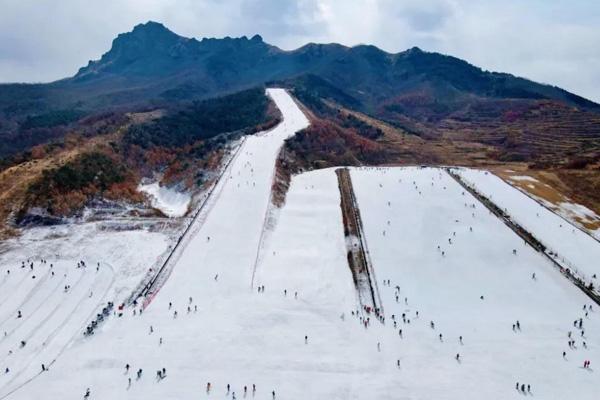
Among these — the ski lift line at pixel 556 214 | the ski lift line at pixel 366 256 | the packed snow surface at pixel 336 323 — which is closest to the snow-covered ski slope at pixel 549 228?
the ski lift line at pixel 556 214

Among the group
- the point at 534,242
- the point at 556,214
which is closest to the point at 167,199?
the point at 534,242

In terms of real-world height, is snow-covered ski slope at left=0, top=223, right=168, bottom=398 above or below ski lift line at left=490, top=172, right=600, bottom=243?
below

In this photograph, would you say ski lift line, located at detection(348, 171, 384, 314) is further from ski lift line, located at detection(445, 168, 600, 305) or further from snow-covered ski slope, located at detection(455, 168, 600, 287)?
snow-covered ski slope, located at detection(455, 168, 600, 287)

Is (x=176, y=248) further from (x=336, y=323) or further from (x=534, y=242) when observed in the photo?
(x=534, y=242)

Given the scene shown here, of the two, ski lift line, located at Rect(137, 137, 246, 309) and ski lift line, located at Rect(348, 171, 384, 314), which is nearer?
ski lift line, located at Rect(137, 137, 246, 309)

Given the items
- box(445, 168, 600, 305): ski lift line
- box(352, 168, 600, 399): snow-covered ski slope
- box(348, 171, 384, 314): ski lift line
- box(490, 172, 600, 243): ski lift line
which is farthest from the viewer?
box(490, 172, 600, 243): ski lift line

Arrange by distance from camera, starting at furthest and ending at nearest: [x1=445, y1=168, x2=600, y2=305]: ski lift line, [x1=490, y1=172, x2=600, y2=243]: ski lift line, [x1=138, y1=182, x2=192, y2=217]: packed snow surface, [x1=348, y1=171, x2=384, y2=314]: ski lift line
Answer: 1. [x1=138, y1=182, x2=192, y2=217]: packed snow surface
2. [x1=490, y1=172, x2=600, y2=243]: ski lift line
3. [x1=445, y1=168, x2=600, y2=305]: ski lift line
4. [x1=348, y1=171, x2=384, y2=314]: ski lift line

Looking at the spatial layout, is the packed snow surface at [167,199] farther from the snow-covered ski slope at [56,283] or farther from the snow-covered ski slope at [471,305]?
the snow-covered ski slope at [471,305]

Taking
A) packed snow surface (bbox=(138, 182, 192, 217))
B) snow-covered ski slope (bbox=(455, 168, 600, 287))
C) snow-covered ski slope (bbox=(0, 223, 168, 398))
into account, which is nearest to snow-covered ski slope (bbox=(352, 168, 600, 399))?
snow-covered ski slope (bbox=(455, 168, 600, 287))
